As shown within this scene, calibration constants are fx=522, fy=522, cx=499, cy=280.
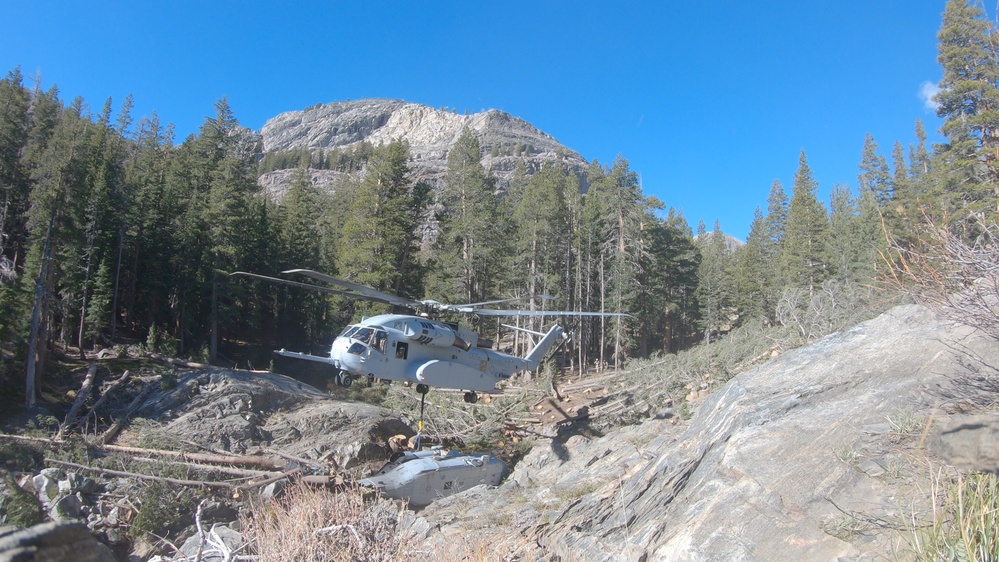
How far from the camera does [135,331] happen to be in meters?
30.2

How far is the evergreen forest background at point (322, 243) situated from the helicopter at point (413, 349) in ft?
27.8

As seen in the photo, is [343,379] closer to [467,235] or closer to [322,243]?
A: [467,235]

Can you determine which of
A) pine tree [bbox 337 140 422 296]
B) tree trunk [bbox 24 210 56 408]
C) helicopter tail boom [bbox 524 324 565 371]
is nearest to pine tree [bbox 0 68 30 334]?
tree trunk [bbox 24 210 56 408]

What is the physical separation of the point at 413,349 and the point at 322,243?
3377 centimetres

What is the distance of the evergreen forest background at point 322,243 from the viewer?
20.7 meters

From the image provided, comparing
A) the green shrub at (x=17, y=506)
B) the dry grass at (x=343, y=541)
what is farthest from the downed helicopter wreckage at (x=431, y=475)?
the green shrub at (x=17, y=506)

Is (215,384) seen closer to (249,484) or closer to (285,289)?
(249,484)

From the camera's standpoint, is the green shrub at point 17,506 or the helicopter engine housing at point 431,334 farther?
the helicopter engine housing at point 431,334

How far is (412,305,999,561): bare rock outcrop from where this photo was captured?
4.77 m

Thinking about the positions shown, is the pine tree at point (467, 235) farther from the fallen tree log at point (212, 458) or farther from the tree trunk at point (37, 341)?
the tree trunk at point (37, 341)

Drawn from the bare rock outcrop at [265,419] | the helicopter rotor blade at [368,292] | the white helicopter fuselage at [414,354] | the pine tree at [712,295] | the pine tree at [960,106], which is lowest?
the bare rock outcrop at [265,419]

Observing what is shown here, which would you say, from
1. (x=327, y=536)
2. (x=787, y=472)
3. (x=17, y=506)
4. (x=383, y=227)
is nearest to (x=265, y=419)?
(x=17, y=506)

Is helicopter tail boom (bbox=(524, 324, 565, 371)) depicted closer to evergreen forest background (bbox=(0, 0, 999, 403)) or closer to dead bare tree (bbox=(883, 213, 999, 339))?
evergreen forest background (bbox=(0, 0, 999, 403))

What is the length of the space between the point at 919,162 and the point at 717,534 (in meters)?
59.7
